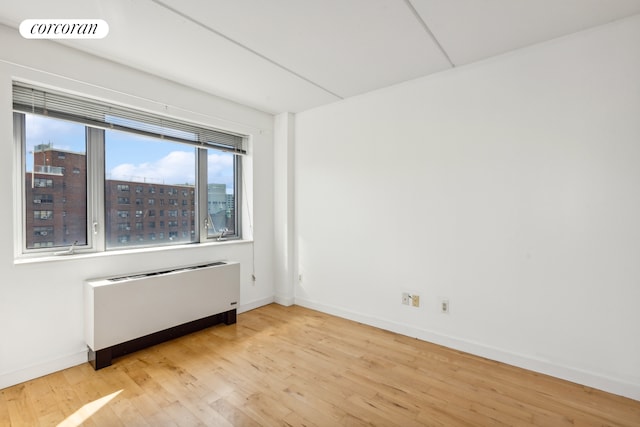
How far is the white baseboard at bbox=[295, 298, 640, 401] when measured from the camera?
210 centimetres

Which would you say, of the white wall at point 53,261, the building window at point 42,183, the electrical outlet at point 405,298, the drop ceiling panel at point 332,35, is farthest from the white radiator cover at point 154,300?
the drop ceiling panel at point 332,35

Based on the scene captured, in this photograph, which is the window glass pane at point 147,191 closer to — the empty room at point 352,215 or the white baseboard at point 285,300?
the empty room at point 352,215

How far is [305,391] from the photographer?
2158 millimetres

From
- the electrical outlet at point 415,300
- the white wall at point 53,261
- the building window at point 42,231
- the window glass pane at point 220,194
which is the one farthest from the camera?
the window glass pane at point 220,194

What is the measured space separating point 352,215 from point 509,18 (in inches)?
84.8

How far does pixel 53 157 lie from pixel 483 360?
3.91 metres

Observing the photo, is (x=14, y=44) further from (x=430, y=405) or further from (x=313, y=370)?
(x=430, y=405)

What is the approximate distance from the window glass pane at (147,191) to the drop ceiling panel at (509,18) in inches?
107

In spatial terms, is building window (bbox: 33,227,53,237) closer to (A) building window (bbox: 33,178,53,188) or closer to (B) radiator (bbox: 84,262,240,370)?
(A) building window (bbox: 33,178,53,188)

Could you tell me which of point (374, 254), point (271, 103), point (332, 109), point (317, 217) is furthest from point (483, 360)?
point (271, 103)

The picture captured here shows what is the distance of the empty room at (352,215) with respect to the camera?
79.7 inches

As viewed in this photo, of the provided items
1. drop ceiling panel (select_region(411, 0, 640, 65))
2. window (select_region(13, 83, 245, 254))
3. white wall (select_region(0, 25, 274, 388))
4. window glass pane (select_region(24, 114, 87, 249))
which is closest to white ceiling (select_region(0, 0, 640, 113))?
drop ceiling panel (select_region(411, 0, 640, 65))

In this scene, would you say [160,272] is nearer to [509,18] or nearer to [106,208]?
[106,208]

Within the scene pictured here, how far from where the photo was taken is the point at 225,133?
3.70m
